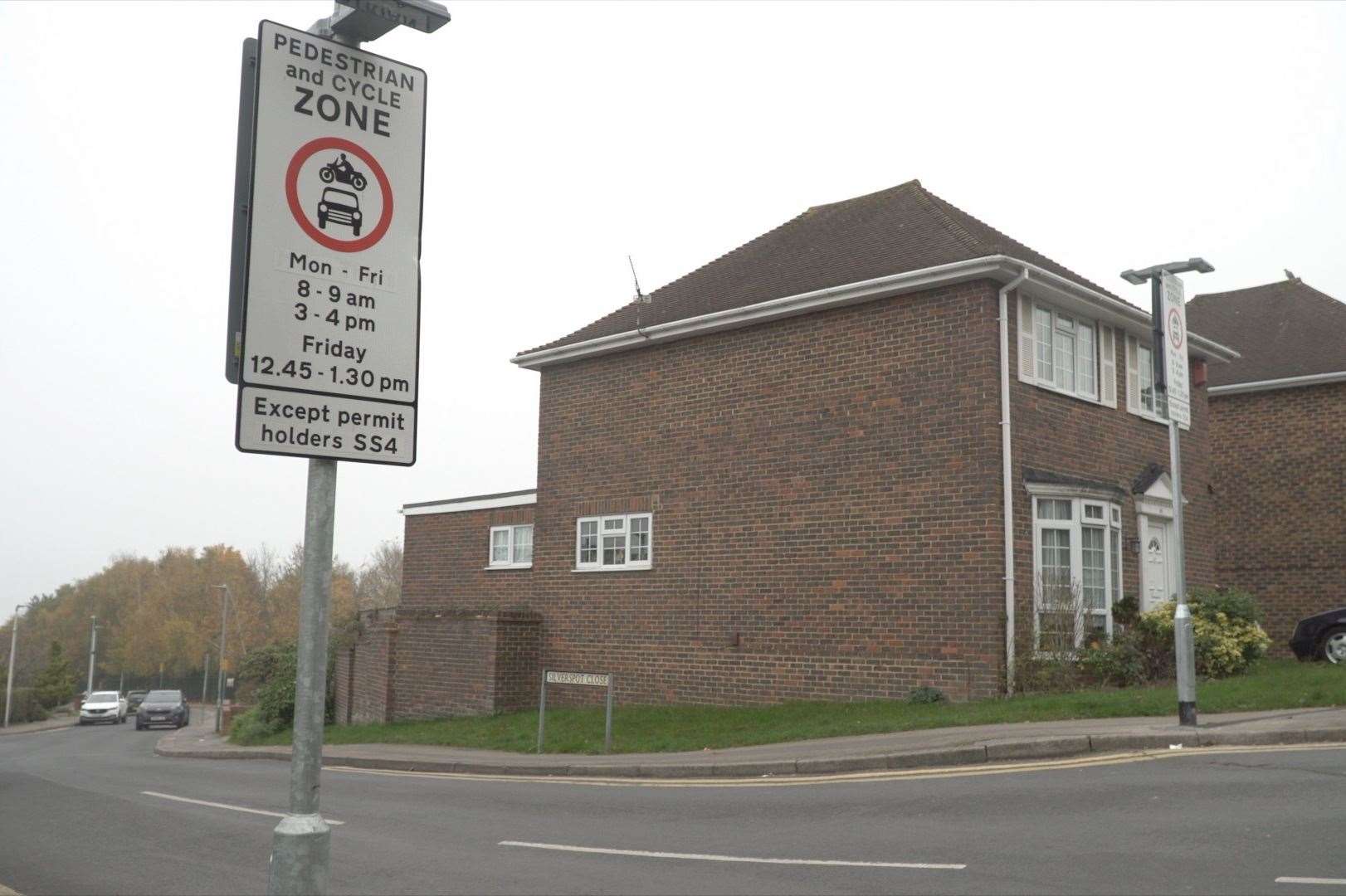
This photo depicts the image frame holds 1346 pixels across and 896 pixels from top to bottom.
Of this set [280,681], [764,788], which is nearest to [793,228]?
[764,788]

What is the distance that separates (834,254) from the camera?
21141mm

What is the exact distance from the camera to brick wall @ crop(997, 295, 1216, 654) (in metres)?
17.8

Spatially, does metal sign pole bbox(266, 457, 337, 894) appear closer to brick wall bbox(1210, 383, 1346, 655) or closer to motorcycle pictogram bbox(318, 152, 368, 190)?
motorcycle pictogram bbox(318, 152, 368, 190)

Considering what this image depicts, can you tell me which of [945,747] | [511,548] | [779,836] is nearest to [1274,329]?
[511,548]

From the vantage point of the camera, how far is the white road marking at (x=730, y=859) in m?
7.98

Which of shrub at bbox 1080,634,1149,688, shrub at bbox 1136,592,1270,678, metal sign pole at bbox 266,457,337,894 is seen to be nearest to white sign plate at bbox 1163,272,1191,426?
shrub at bbox 1080,634,1149,688

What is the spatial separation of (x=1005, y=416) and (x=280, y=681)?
19854 mm

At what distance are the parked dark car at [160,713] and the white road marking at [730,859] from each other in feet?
157

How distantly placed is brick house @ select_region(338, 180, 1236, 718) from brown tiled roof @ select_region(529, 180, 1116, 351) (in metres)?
0.08

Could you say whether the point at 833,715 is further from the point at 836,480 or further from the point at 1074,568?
the point at 1074,568

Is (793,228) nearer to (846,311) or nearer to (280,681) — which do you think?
(846,311)

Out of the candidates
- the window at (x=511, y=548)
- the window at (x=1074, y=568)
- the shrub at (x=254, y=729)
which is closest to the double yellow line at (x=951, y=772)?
the window at (x=1074, y=568)

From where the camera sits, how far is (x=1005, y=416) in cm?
1769

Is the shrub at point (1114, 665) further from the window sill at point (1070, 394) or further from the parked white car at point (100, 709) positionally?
the parked white car at point (100, 709)
